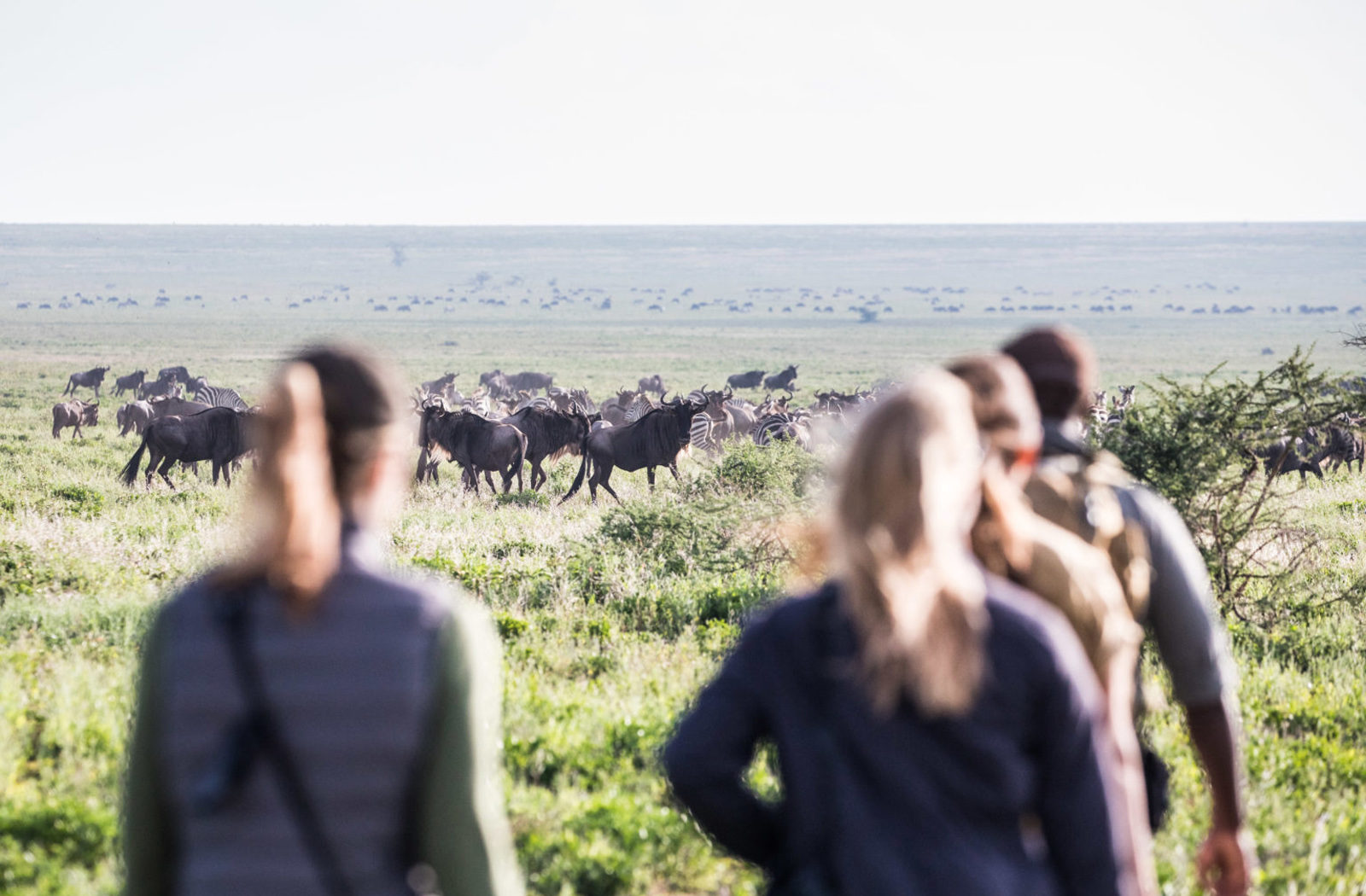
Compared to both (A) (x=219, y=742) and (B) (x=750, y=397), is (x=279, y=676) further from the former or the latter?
(B) (x=750, y=397)

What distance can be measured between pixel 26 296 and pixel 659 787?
141m

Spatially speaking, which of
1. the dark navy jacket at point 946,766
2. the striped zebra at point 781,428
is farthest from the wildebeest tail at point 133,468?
the dark navy jacket at point 946,766

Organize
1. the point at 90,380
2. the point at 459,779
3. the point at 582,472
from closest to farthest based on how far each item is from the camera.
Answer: the point at 459,779 → the point at 582,472 → the point at 90,380

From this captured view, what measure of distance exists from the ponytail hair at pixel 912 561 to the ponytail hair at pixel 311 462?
78cm

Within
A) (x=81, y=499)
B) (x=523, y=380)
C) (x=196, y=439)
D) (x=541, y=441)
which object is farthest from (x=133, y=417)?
(x=523, y=380)

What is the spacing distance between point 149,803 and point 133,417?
28664 mm

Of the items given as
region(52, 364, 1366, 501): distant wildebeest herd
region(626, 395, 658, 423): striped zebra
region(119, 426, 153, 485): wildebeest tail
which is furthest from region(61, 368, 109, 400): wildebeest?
region(119, 426, 153, 485): wildebeest tail

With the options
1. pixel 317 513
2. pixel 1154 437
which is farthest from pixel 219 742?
pixel 1154 437

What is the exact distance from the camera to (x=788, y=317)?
114 meters

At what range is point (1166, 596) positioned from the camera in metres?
2.99

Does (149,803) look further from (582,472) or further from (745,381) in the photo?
(745,381)

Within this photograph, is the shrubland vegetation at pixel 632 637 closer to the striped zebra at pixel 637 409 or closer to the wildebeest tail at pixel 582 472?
the wildebeest tail at pixel 582 472

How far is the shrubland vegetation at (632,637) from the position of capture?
13.9ft

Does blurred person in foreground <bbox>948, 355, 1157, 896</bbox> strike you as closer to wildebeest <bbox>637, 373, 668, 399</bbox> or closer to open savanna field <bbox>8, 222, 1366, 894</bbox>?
open savanna field <bbox>8, 222, 1366, 894</bbox>
